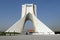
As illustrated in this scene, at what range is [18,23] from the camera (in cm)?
4162

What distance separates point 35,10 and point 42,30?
21.7 feet

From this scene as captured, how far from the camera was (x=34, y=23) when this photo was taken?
43531mm

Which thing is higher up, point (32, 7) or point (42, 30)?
point (32, 7)

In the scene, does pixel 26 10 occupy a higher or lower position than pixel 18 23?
higher

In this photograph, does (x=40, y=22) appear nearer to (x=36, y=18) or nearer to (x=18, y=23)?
(x=36, y=18)

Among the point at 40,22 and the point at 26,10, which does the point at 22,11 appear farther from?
the point at 40,22

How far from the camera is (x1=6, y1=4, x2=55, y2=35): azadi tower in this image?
40500mm

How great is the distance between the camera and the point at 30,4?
44.7 metres

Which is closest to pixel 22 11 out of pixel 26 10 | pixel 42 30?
pixel 26 10

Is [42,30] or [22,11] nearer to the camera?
[42,30]

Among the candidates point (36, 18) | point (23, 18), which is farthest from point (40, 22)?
point (23, 18)

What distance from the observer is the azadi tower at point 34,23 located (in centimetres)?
4050

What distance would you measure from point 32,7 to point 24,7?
199 centimetres

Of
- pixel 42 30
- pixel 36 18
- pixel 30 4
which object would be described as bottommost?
pixel 42 30
